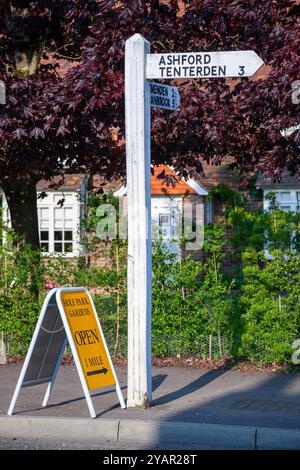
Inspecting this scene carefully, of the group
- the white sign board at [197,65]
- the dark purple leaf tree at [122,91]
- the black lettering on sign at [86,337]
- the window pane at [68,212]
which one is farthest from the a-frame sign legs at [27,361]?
the window pane at [68,212]

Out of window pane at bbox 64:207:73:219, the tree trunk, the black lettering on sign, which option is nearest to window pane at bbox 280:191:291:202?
window pane at bbox 64:207:73:219

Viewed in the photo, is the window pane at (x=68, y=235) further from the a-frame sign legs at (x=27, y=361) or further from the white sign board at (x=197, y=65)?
the white sign board at (x=197, y=65)

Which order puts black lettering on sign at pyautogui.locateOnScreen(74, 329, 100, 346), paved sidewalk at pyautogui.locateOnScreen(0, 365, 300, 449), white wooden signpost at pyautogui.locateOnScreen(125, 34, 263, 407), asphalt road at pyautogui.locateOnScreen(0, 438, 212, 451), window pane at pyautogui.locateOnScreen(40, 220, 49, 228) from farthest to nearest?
1. window pane at pyautogui.locateOnScreen(40, 220, 49, 228)
2. white wooden signpost at pyautogui.locateOnScreen(125, 34, 263, 407)
3. black lettering on sign at pyautogui.locateOnScreen(74, 329, 100, 346)
4. paved sidewalk at pyautogui.locateOnScreen(0, 365, 300, 449)
5. asphalt road at pyautogui.locateOnScreen(0, 438, 212, 451)

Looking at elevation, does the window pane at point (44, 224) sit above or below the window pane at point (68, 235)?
above

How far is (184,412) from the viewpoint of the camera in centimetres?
880

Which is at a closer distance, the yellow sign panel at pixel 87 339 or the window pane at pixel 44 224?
the yellow sign panel at pixel 87 339

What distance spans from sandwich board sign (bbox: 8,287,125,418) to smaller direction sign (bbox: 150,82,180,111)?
6.70 ft

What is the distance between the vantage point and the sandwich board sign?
8.70 metres

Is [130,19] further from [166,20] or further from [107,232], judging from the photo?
[107,232]

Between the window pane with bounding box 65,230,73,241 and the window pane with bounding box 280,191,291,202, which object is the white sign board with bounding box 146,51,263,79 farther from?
the window pane with bounding box 65,230,73,241

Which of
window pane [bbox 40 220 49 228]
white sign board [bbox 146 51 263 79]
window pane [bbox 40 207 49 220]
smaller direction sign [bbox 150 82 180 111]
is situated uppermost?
white sign board [bbox 146 51 263 79]

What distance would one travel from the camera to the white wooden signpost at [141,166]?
890cm

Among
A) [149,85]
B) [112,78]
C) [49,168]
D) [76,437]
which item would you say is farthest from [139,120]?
[49,168]

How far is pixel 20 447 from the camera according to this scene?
25.6 ft
